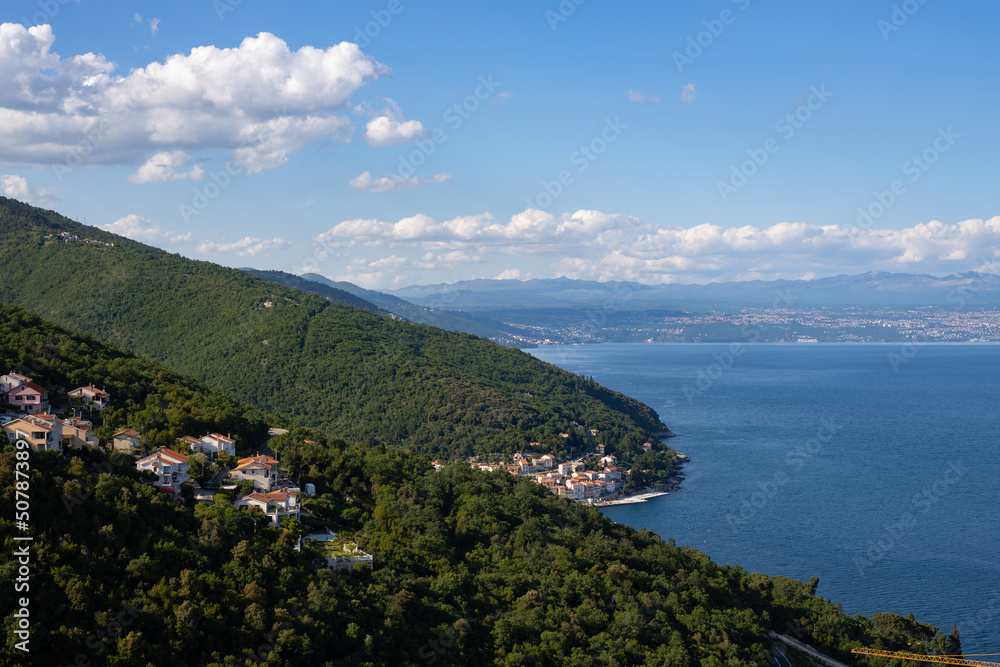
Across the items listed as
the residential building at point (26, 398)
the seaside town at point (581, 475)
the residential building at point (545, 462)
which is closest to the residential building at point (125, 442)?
the residential building at point (26, 398)

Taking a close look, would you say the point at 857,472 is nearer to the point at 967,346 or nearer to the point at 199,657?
the point at 199,657

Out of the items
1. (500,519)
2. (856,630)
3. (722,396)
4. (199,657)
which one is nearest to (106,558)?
(199,657)

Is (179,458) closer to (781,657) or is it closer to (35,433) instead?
(35,433)

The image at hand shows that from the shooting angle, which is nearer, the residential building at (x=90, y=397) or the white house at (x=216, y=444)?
the white house at (x=216, y=444)

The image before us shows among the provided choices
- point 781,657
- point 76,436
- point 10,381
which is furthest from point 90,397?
point 781,657

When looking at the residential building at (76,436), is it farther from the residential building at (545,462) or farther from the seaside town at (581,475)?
the residential building at (545,462)
